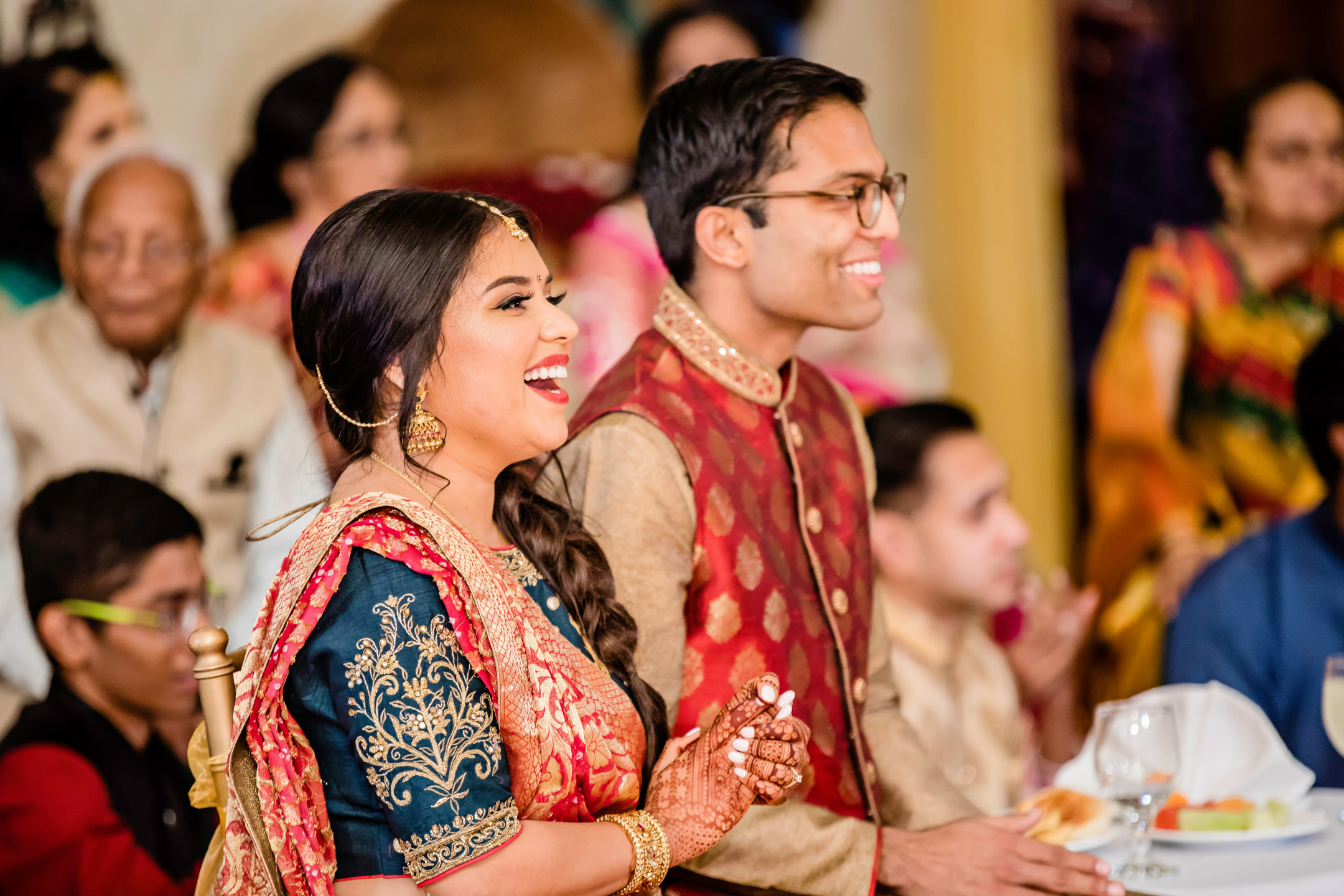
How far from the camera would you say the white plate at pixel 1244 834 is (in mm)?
1776

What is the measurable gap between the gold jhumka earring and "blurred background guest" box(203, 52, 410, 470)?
6.95 ft

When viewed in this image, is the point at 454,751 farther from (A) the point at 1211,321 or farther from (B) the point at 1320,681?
(A) the point at 1211,321

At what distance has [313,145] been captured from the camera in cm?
350

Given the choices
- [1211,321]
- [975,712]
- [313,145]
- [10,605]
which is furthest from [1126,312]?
[10,605]

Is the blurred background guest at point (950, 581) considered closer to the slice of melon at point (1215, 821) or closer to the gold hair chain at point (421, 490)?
the slice of melon at point (1215, 821)

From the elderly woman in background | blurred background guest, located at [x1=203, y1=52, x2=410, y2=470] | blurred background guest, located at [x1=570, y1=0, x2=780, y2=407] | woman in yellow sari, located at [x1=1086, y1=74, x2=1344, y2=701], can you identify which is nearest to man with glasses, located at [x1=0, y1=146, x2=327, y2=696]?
the elderly woman in background

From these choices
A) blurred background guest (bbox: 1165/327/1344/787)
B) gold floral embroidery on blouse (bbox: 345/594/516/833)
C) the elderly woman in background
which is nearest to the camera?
gold floral embroidery on blouse (bbox: 345/594/516/833)

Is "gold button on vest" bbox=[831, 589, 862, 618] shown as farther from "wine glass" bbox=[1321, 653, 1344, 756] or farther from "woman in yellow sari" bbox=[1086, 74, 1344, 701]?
"woman in yellow sari" bbox=[1086, 74, 1344, 701]

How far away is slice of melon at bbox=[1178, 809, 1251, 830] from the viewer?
1813mm

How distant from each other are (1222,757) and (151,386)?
2199 mm

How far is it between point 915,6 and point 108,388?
3.29m

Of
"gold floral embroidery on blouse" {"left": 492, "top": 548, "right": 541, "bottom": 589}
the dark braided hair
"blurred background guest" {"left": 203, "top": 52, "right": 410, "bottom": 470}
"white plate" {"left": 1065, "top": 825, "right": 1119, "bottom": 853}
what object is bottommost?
"white plate" {"left": 1065, "top": 825, "right": 1119, "bottom": 853}

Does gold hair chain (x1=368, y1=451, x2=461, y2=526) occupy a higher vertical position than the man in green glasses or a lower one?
higher

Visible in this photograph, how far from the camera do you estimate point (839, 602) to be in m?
1.83
